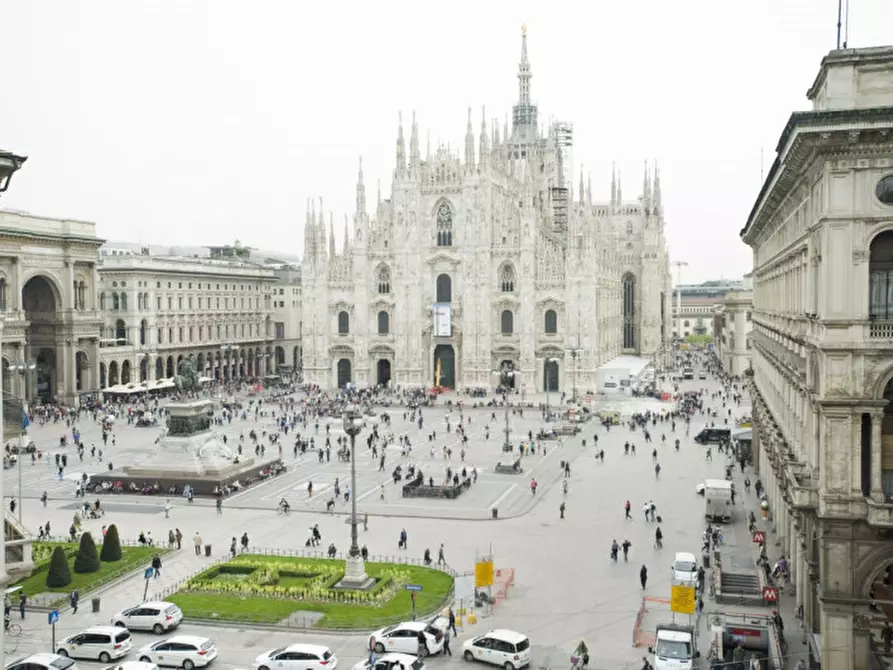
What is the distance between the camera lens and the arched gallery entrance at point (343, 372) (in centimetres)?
8644

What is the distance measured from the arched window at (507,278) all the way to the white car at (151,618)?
58.5 m

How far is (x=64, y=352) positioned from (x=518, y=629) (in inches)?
2439

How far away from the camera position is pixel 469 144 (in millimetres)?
80188

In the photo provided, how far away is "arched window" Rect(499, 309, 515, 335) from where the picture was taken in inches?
3191

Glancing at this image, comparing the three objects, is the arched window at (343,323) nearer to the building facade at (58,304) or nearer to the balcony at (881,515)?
the building facade at (58,304)

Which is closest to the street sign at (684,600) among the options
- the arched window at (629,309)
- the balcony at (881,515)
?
the balcony at (881,515)

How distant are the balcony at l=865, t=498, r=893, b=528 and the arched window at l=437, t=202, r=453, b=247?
2551 inches

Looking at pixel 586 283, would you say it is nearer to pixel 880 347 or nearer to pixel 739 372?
pixel 739 372

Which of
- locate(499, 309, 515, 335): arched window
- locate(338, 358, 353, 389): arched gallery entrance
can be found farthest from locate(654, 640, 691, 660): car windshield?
locate(338, 358, 353, 389): arched gallery entrance

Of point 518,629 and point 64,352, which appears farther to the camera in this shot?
point 64,352

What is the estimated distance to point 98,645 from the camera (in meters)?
22.3

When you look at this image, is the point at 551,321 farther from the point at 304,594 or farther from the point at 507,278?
the point at 304,594

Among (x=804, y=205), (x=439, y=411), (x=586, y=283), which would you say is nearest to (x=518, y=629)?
(x=804, y=205)

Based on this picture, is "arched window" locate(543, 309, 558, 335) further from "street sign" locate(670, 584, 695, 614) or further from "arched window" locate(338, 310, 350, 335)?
"street sign" locate(670, 584, 695, 614)
